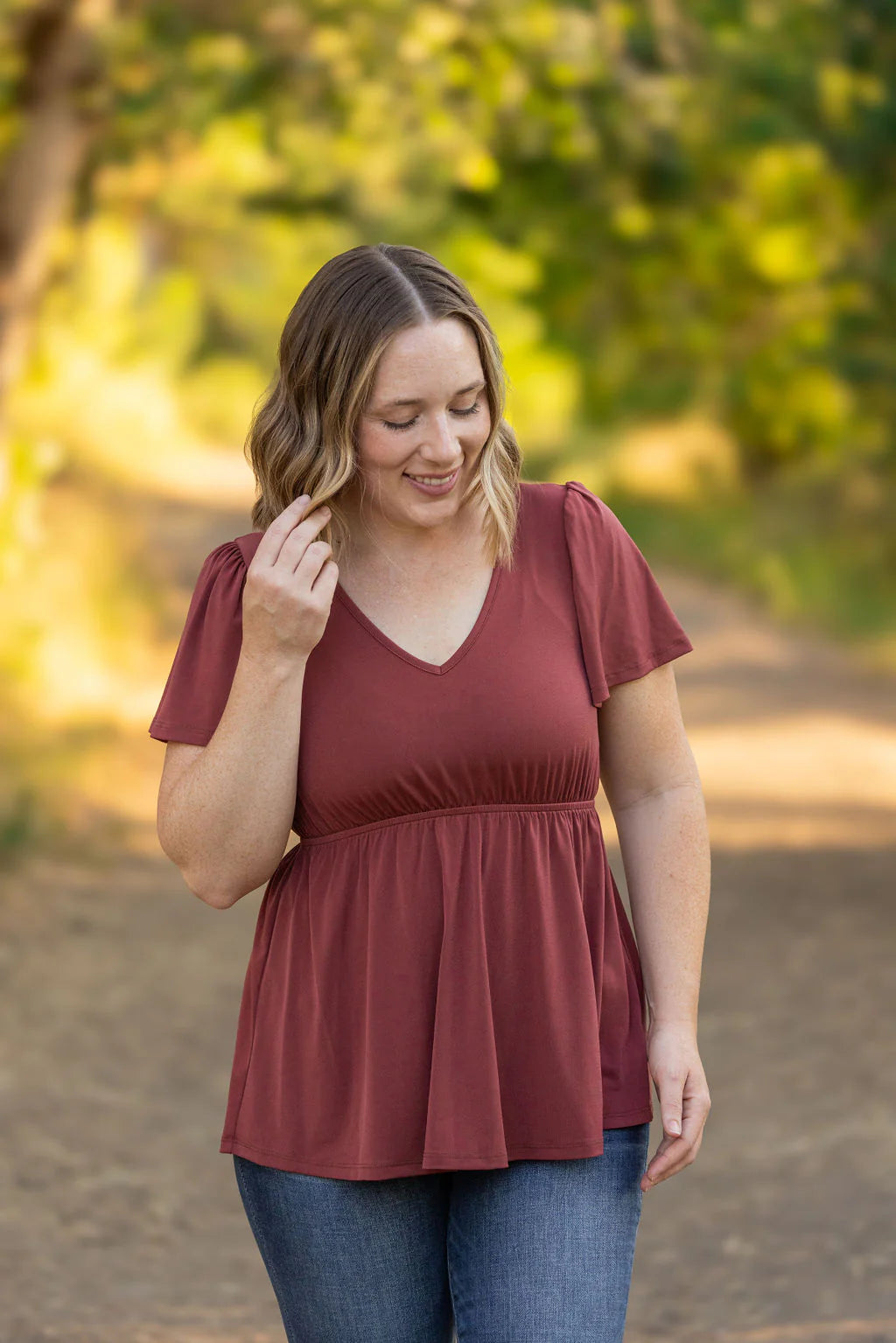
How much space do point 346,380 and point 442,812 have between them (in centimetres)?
55

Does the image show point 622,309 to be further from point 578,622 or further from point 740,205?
point 578,622

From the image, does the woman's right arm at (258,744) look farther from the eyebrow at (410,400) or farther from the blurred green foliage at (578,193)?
the blurred green foliage at (578,193)

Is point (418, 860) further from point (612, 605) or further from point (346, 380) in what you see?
point (346, 380)

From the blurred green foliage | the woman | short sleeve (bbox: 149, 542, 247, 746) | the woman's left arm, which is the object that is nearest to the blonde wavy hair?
the woman

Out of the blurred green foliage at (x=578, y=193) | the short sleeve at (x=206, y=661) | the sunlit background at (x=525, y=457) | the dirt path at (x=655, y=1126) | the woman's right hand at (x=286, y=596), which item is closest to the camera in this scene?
the woman's right hand at (x=286, y=596)

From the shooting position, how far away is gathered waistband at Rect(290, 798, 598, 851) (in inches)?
81.0

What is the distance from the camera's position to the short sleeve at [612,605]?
7.04ft

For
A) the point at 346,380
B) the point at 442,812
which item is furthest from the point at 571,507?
the point at 442,812

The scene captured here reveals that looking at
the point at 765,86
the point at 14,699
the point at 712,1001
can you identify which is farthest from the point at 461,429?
the point at 14,699

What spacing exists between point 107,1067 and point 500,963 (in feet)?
13.3

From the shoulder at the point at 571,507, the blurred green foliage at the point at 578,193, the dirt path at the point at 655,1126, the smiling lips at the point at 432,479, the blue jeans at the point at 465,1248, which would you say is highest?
the blurred green foliage at the point at 578,193

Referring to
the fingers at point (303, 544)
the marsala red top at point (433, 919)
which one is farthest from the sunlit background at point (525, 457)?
the fingers at point (303, 544)

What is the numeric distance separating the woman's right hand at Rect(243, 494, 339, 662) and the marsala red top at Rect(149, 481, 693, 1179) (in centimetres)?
10

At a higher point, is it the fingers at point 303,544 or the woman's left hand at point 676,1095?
the fingers at point 303,544
